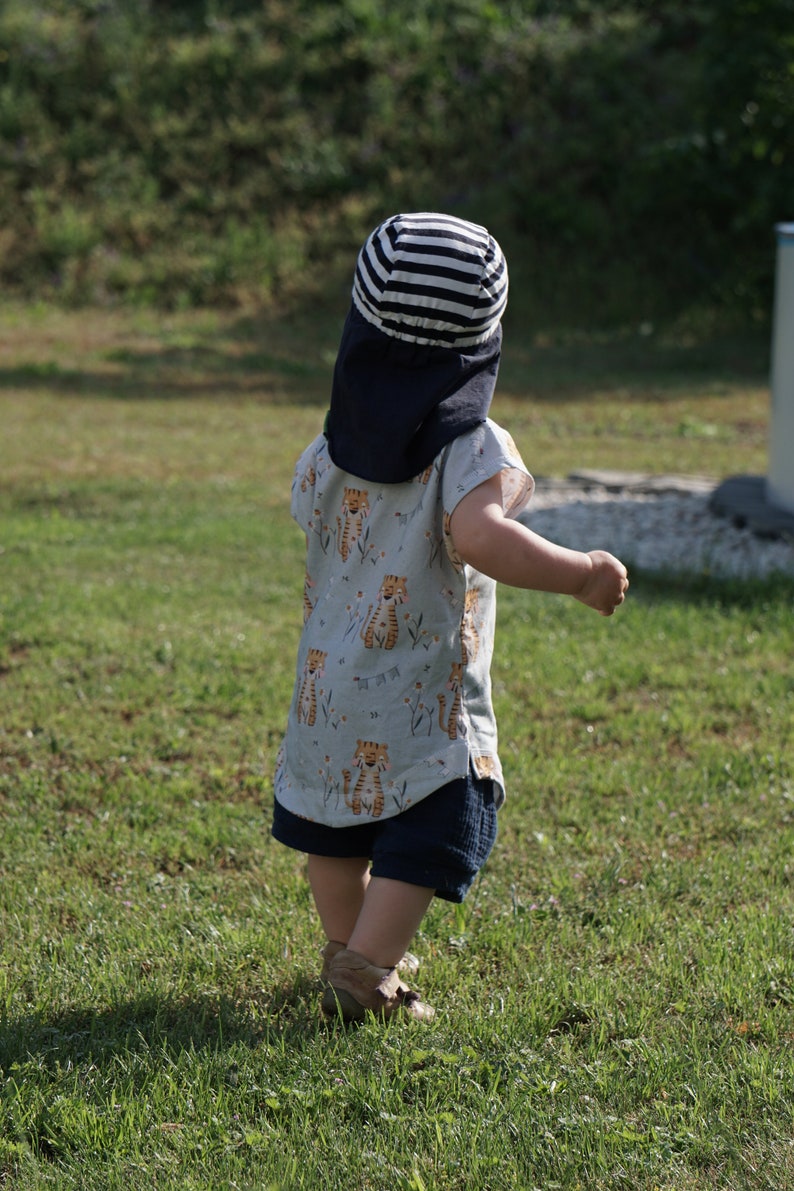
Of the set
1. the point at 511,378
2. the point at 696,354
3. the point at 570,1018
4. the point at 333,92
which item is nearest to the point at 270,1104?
the point at 570,1018

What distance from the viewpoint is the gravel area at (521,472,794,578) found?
7.04m

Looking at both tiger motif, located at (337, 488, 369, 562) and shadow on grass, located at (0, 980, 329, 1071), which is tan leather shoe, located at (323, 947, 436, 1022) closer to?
shadow on grass, located at (0, 980, 329, 1071)

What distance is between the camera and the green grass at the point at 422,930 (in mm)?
2355

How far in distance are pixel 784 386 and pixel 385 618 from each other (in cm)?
545

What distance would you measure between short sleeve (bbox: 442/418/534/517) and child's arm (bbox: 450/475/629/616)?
18 millimetres

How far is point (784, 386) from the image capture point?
7461mm

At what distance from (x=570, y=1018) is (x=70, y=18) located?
65.4 feet

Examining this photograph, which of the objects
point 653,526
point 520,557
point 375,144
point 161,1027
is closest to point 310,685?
point 520,557

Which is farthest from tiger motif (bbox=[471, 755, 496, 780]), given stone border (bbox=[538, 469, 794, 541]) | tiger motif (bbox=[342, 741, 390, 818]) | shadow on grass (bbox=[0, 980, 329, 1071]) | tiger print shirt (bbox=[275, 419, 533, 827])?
stone border (bbox=[538, 469, 794, 541])

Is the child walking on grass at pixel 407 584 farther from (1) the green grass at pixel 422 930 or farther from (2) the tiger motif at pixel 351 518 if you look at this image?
(1) the green grass at pixel 422 930

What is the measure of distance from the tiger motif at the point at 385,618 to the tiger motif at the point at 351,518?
0.12 m

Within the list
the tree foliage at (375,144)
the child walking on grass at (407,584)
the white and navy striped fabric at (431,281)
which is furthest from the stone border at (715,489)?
the tree foliage at (375,144)

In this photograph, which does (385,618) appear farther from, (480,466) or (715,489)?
(715,489)

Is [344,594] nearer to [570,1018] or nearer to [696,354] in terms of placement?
[570,1018]
